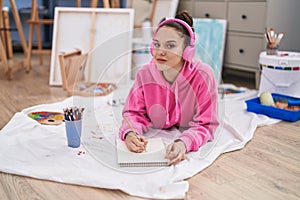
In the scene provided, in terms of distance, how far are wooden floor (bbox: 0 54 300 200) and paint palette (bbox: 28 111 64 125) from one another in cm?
12

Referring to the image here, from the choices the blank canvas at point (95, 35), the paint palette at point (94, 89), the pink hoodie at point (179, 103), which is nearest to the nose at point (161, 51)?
the pink hoodie at point (179, 103)

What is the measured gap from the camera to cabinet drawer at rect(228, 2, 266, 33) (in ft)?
6.92

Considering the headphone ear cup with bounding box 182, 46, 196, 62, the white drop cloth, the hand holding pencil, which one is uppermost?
the headphone ear cup with bounding box 182, 46, 196, 62

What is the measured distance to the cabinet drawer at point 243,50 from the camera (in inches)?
85.2

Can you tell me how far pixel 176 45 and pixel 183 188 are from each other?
0.46 m

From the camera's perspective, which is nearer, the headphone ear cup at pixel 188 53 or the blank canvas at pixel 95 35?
the headphone ear cup at pixel 188 53

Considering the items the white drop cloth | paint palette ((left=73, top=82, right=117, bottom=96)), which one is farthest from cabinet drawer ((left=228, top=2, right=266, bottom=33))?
paint palette ((left=73, top=82, right=117, bottom=96))

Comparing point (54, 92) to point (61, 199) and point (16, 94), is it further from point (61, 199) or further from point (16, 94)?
point (61, 199)

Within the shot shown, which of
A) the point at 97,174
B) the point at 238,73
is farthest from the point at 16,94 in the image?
the point at 238,73

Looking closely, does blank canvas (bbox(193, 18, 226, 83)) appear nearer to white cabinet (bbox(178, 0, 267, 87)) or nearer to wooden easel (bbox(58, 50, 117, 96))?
white cabinet (bbox(178, 0, 267, 87))

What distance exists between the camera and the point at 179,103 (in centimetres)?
128

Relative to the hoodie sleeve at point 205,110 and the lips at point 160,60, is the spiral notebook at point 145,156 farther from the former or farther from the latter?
the lips at point 160,60

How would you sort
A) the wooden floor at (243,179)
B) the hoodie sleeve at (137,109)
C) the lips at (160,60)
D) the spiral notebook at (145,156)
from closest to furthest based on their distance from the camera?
the wooden floor at (243,179) → the spiral notebook at (145,156) → the lips at (160,60) → the hoodie sleeve at (137,109)

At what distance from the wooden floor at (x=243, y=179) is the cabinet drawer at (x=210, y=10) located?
1079 mm
